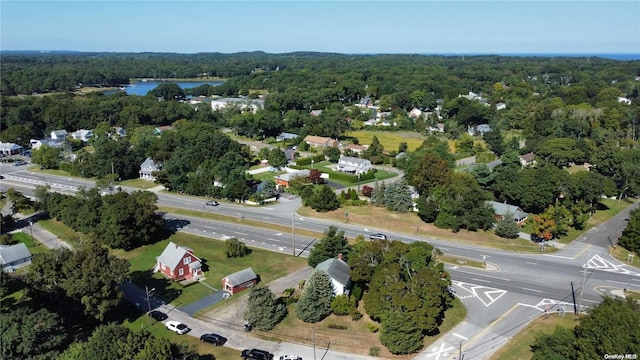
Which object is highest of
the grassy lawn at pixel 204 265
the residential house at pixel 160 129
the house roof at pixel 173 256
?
the residential house at pixel 160 129

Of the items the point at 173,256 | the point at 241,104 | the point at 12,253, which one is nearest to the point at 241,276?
the point at 173,256

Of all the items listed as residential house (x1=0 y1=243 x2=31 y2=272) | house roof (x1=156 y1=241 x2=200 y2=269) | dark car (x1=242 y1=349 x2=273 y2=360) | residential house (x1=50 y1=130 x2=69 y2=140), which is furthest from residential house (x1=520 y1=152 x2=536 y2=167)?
residential house (x1=50 y1=130 x2=69 y2=140)

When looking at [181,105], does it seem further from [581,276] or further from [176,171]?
[581,276]

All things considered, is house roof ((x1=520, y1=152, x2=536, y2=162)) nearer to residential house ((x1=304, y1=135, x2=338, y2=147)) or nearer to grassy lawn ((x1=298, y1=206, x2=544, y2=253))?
grassy lawn ((x1=298, y1=206, x2=544, y2=253))

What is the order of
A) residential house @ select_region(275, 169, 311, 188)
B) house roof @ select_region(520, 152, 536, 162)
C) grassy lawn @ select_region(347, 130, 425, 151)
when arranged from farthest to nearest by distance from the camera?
grassy lawn @ select_region(347, 130, 425, 151), house roof @ select_region(520, 152, 536, 162), residential house @ select_region(275, 169, 311, 188)

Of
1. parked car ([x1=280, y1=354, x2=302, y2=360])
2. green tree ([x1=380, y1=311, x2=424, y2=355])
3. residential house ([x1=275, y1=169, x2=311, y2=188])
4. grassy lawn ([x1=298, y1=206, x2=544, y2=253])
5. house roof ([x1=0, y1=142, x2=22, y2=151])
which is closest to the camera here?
parked car ([x1=280, y1=354, x2=302, y2=360])

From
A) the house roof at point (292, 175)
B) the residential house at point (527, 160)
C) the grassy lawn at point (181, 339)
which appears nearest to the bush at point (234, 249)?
the grassy lawn at point (181, 339)

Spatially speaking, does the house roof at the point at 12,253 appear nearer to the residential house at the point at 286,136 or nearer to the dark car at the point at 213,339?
the dark car at the point at 213,339
